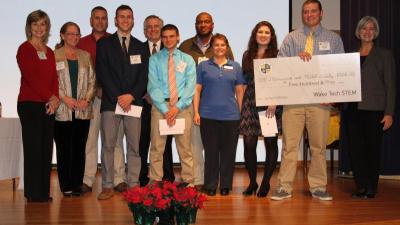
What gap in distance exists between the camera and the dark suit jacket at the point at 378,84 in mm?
4867

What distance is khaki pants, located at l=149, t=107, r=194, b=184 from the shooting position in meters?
4.83

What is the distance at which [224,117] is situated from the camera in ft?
16.0

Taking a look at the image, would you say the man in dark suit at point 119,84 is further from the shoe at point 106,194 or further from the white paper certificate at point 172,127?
the white paper certificate at point 172,127

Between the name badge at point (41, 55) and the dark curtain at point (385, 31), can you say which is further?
the dark curtain at point (385, 31)

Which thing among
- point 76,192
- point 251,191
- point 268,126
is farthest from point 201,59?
point 76,192

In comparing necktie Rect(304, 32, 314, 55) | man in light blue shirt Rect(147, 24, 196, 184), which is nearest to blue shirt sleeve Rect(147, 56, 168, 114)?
man in light blue shirt Rect(147, 24, 196, 184)

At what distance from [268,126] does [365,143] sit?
93cm

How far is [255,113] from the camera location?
194 inches

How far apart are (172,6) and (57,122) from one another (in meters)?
2.86

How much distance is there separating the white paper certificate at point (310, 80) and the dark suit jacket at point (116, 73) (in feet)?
3.26

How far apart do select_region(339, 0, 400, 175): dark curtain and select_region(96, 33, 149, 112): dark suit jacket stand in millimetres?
2784

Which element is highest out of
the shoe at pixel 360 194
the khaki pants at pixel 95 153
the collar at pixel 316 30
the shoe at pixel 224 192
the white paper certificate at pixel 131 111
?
the collar at pixel 316 30

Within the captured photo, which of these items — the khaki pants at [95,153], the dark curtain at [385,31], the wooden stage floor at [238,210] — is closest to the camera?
the wooden stage floor at [238,210]

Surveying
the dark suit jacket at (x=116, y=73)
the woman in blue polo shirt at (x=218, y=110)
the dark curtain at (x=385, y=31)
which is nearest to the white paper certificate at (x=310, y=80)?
the woman in blue polo shirt at (x=218, y=110)
